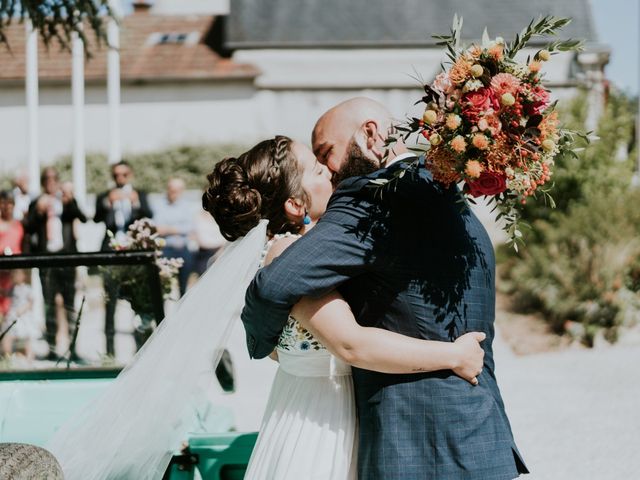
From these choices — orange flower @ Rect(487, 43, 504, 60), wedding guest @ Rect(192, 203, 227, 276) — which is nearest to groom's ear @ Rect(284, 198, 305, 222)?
orange flower @ Rect(487, 43, 504, 60)

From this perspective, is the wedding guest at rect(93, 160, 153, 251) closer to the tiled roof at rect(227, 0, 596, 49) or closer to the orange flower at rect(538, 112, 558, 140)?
the orange flower at rect(538, 112, 558, 140)

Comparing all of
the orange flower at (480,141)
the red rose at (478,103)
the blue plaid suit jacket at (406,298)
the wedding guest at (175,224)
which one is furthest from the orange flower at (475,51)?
the wedding guest at (175,224)

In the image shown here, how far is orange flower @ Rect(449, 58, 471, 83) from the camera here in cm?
213

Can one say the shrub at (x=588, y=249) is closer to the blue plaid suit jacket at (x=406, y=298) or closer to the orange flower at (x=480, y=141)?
the blue plaid suit jacket at (x=406, y=298)

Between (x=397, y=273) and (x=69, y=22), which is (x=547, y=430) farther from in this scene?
(x=69, y=22)

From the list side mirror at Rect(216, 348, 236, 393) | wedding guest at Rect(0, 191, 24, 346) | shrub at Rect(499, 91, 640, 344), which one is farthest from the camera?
shrub at Rect(499, 91, 640, 344)

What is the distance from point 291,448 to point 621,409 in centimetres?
457

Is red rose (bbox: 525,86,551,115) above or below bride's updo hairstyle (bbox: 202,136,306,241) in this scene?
above

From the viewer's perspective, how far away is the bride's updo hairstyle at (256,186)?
263 cm

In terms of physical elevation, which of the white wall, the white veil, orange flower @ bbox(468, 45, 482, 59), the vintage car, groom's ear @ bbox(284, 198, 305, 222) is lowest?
the white wall

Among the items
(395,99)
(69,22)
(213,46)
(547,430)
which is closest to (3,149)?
(213,46)

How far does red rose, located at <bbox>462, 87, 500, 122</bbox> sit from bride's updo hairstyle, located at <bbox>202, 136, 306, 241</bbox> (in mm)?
737

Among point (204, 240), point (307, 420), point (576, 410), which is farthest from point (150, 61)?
point (307, 420)

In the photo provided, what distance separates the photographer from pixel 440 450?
221 centimetres
